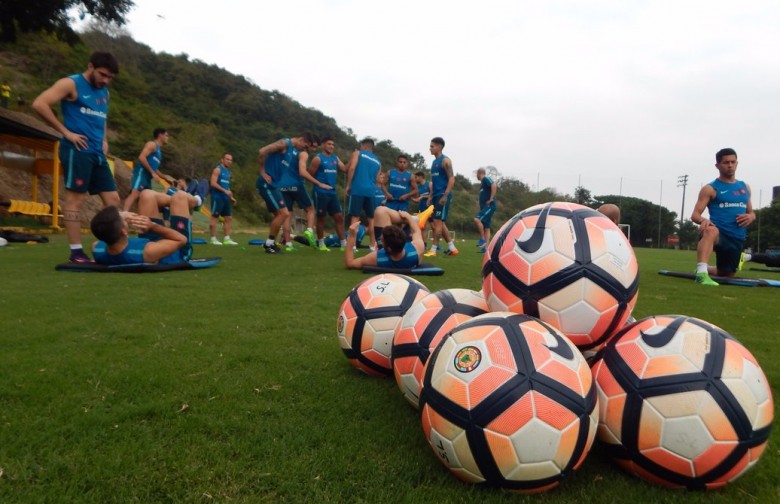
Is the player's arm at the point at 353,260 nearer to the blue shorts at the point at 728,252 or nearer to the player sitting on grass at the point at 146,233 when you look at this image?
the player sitting on grass at the point at 146,233

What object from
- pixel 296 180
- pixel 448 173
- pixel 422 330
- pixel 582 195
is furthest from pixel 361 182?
pixel 582 195

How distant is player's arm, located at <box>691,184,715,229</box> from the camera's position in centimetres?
793

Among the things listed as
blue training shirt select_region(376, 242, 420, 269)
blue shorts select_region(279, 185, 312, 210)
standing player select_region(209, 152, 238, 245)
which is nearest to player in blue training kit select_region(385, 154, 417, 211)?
blue shorts select_region(279, 185, 312, 210)

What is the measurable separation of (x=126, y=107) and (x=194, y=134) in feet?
18.2

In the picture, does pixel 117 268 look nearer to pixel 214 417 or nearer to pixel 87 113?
pixel 87 113

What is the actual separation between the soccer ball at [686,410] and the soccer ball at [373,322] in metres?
1.31

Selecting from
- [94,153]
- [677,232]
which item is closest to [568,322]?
[94,153]

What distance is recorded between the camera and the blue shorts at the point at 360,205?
422 inches

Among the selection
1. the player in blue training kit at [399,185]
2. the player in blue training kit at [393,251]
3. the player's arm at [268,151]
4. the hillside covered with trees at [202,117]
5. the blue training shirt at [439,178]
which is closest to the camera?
the player in blue training kit at [393,251]

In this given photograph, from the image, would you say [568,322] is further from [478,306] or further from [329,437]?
[329,437]

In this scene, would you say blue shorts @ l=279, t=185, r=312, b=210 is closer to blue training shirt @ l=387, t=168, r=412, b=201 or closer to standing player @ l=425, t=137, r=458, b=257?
standing player @ l=425, t=137, r=458, b=257

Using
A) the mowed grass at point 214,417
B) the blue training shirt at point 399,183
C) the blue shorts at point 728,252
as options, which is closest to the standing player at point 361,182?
the blue training shirt at point 399,183

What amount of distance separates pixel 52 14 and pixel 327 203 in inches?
413

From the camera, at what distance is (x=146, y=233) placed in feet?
23.9
